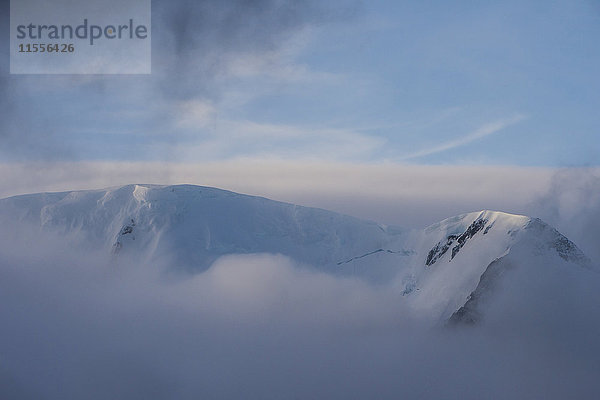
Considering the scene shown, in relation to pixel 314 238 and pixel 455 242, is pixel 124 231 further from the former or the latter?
pixel 455 242

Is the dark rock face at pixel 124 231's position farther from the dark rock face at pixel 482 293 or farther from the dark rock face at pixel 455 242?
the dark rock face at pixel 482 293

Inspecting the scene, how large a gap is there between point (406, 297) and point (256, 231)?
194 feet

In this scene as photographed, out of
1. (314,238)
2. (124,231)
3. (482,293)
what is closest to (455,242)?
(482,293)

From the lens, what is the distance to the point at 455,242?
115 m

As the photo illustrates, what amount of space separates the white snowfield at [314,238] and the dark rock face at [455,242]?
361 millimetres

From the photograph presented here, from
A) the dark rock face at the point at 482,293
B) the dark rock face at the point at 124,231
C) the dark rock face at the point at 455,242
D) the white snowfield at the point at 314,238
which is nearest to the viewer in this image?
the dark rock face at the point at 482,293

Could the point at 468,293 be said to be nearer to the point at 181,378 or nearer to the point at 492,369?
the point at 492,369

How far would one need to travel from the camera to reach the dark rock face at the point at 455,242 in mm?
110438

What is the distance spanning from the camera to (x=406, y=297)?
13000cm

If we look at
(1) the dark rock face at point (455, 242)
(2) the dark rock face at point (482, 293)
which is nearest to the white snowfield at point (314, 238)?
(2) the dark rock face at point (482, 293)

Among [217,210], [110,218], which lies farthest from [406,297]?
[110,218]

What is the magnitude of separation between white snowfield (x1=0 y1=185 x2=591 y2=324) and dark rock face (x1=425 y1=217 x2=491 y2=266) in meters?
0.36

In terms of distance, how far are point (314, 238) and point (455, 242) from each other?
54.5m

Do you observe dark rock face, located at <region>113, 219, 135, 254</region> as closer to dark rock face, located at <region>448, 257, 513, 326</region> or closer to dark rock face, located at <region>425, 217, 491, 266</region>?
dark rock face, located at <region>425, 217, 491, 266</region>
